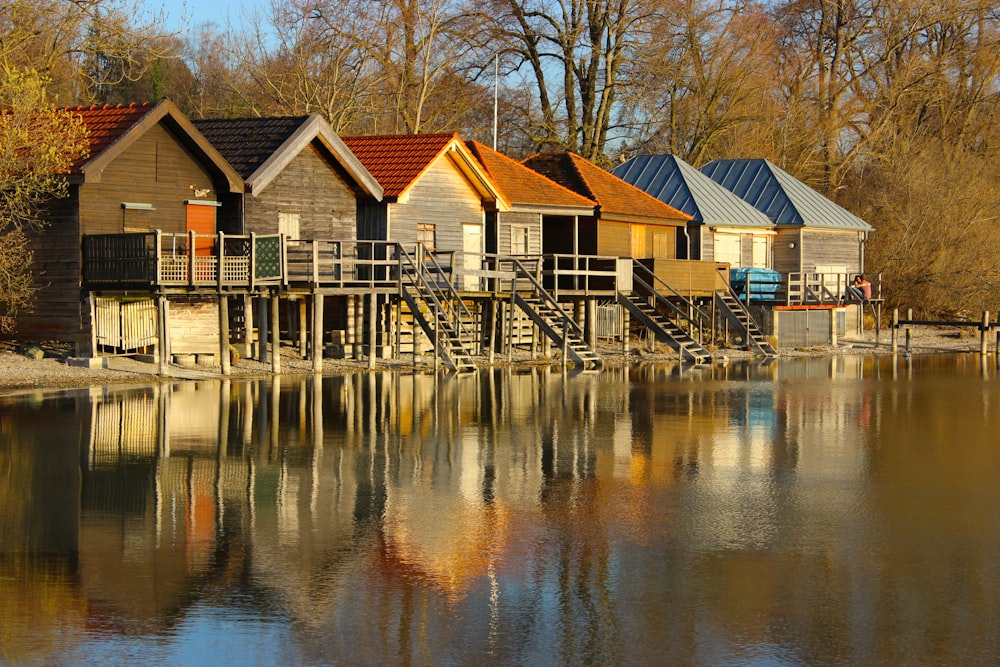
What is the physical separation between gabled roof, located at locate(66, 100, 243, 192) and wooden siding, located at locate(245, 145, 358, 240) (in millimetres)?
1710

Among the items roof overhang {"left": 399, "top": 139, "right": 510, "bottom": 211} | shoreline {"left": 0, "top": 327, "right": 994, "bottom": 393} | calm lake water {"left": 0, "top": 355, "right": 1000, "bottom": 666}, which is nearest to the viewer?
calm lake water {"left": 0, "top": 355, "right": 1000, "bottom": 666}

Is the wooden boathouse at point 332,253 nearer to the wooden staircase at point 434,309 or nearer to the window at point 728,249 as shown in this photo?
the wooden staircase at point 434,309

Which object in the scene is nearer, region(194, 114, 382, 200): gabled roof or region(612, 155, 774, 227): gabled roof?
region(194, 114, 382, 200): gabled roof

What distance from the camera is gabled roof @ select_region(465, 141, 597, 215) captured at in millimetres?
46000

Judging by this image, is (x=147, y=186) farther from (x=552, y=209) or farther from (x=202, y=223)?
(x=552, y=209)

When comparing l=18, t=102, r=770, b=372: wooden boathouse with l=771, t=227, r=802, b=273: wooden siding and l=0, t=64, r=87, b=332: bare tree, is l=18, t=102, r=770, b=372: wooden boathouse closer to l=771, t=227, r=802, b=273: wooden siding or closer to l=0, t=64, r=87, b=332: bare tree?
l=0, t=64, r=87, b=332: bare tree

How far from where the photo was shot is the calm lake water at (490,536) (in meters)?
11.5

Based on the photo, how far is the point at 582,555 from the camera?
14375 mm

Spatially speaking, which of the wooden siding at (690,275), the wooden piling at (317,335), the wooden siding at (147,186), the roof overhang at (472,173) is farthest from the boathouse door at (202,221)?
the wooden siding at (690,275)

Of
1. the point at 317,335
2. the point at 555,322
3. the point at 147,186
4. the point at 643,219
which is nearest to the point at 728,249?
the point at 643,219

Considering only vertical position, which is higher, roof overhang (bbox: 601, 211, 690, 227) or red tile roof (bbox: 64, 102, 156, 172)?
red tile roof (bbox: 64, 102, 156, 172)

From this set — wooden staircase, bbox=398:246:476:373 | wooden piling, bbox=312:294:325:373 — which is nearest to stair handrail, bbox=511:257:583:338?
wooden staircase, bbox=398:246:476:373

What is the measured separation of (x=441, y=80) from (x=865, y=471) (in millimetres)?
50022

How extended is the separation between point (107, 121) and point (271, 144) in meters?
4.87
